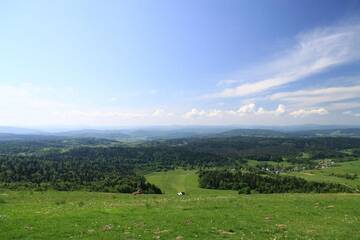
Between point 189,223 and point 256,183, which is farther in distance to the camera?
point 256,183

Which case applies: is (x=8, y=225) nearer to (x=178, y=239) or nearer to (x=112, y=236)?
(x=112, y=236)

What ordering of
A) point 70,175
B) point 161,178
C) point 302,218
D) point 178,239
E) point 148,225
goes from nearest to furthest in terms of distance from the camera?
point 178,239
point 148,225
point 302,218
point 70,175
point 161,178

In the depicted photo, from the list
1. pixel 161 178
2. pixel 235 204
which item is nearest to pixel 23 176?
pixel 161 178

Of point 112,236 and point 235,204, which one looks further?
point 235,204

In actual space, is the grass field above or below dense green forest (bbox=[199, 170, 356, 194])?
above

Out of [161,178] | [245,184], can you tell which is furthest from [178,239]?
[161,178]

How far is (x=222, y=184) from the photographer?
130875mm

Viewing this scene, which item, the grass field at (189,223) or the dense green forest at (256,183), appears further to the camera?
the dense green forest at (256,183)

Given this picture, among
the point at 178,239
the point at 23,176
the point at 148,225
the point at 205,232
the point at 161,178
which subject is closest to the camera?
the point at 178,239

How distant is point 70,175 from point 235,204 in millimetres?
115960

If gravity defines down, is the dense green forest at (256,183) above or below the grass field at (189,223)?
below

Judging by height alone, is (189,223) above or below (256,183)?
above

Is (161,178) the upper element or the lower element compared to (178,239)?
lower

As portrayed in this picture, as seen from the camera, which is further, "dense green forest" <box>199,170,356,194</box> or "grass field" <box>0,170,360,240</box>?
"dense green forest" <box>199,170,356,194</box>
